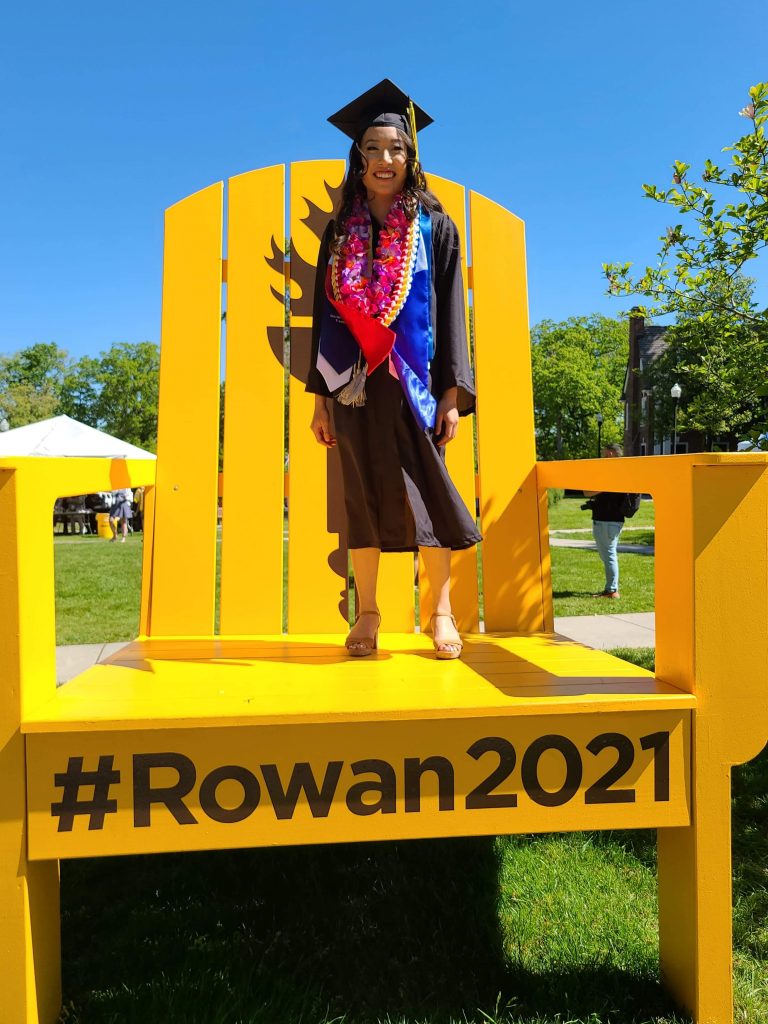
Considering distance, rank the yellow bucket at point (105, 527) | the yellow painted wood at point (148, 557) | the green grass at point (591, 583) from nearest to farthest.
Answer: the yellow painted wood at point (148, 557) → the green grass at point (591, 583) → the yellow bucket at point (105, 527)

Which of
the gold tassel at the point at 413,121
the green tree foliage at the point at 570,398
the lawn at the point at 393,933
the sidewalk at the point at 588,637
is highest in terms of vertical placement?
the green tree foliage at the point at 570,398

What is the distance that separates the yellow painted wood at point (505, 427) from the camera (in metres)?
2.54

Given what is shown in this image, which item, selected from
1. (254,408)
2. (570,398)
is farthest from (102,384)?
(254,408)

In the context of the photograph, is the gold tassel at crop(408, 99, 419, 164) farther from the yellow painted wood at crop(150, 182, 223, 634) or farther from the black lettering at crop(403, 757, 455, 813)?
the black lettering at crop(403, 757, 455, 813)

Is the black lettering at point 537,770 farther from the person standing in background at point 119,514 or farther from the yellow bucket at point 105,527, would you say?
the yellow bucket at point 105,527

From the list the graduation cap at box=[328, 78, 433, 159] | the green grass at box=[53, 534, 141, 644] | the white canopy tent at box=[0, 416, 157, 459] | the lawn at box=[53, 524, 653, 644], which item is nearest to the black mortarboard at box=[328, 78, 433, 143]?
the graduation cap at box=[328, 78, 433, 159]

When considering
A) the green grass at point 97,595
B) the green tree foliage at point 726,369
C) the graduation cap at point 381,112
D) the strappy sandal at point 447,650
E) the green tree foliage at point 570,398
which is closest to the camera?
the strappy sandal at point 447,650

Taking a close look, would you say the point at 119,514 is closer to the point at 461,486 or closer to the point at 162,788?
the point at 461,486

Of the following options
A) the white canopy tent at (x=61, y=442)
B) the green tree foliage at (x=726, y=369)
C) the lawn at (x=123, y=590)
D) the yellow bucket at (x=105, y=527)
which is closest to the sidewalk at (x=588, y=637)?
the lawn at (x=123, y=590)

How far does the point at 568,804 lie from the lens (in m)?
1.47

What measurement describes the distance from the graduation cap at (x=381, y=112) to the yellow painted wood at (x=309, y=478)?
636 millimetres

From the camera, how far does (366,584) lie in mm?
2213

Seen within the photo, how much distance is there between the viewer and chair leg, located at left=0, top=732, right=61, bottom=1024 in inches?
52.4

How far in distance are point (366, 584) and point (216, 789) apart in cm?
90
